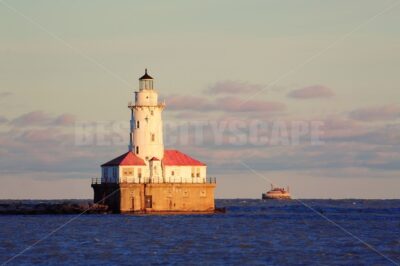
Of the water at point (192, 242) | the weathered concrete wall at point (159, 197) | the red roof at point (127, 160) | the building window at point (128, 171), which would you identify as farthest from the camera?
the red roof at point (127, 160)

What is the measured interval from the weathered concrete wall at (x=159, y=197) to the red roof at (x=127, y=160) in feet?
8.49

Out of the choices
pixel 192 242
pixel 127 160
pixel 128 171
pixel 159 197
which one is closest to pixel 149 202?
pixel 159 197

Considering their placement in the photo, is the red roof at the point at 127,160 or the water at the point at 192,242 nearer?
the water at the point at 192,242

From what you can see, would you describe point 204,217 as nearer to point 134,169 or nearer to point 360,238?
point 134,169

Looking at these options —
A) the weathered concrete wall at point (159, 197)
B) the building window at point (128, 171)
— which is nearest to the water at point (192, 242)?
the weathered concrete wall at point (159, 197)

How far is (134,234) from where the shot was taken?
3556 inches

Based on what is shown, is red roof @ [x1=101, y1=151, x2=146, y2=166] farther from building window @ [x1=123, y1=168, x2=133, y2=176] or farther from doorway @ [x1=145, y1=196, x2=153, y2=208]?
doorway @ [x1=145, y1=196, x2=153, y2=208]

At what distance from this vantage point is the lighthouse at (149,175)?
12038 cm

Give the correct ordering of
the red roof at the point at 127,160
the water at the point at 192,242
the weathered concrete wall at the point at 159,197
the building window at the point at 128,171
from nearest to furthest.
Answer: the water at the point at 192,242 < the weathered concrete wall at the point at 159,197 < the building window at the point at 128,171 < the red roof at the point at 127,160

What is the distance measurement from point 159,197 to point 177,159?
5.92 meters

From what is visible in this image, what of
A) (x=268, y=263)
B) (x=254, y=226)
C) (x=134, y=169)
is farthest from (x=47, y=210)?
(x=268, y=263)

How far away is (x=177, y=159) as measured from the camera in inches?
4902

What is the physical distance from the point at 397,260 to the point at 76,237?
1188 inches

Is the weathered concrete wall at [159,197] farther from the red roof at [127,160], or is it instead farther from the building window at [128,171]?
the red roof at [127,160]
